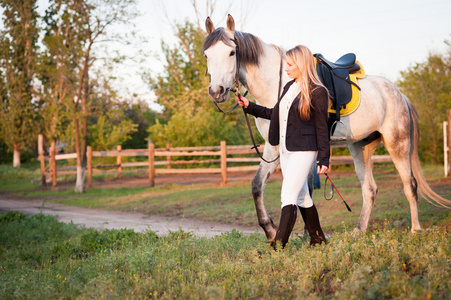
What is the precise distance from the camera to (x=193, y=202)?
11.2 m

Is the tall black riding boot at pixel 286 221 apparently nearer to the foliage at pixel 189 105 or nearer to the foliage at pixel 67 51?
the foliage at pixel 67 51

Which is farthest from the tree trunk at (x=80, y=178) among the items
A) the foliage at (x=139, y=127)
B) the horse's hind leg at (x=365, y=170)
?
the foliage at (x=139, y=127)

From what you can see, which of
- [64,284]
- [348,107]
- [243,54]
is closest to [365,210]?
[348,107]

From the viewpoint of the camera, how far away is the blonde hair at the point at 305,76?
3.93 meters

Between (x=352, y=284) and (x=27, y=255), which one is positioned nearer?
(x=352, y=284)

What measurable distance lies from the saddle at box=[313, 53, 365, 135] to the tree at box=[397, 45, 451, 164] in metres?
13.9

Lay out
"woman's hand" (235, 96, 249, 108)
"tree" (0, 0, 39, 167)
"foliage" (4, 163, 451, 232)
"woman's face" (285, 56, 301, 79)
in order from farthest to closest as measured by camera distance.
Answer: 1. "tree" (0, 0, 39, 167)
2. "foliage" (4, 163, 451, 232)
3. "woman's hand" (235, 96, 249, 108)
4. "woman's face" (285, 56, 301, 79)

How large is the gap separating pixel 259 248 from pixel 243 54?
2.24 metres

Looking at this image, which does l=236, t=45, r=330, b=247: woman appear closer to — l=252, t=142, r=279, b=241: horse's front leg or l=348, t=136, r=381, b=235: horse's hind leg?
l=252, t=142, r=279, b=241: horse's front leg

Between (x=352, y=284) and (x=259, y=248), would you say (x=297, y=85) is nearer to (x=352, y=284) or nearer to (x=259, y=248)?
(x=259, y=248)

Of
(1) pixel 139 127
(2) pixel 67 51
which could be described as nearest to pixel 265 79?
(2) pixel 67 51

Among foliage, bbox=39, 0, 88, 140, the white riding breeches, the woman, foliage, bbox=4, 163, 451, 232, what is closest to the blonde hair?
the woman

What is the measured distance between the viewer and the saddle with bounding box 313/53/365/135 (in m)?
4.98

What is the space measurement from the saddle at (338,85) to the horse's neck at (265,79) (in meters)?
0.47
